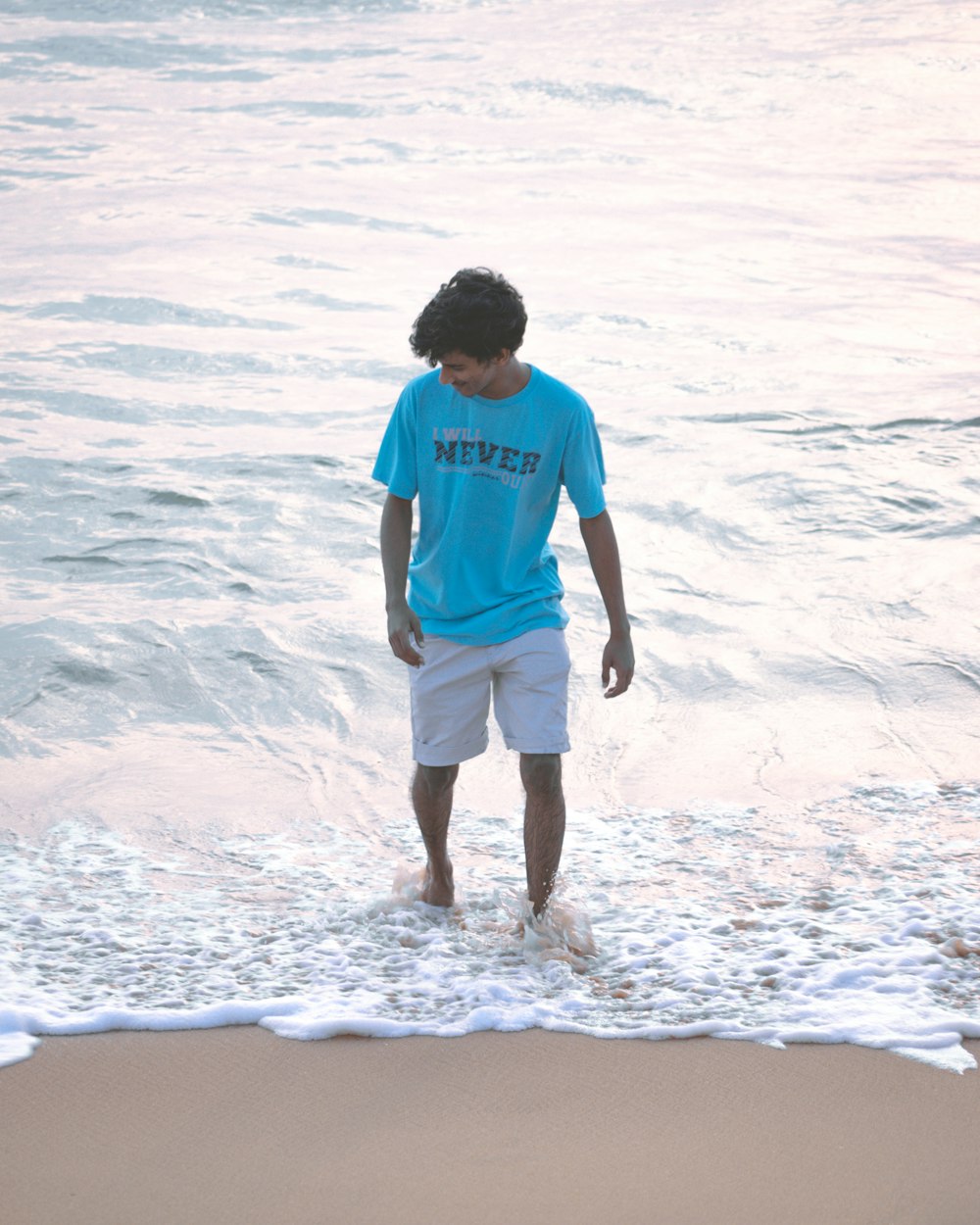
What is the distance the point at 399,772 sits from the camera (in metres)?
5.88

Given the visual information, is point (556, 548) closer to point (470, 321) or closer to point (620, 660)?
point (620, 660)

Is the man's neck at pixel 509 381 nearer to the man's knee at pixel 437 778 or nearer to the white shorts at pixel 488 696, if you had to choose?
the white shorts at pixel 488 696

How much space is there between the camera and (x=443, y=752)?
4.12 meters

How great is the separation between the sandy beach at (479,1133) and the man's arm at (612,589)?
39.8 inches

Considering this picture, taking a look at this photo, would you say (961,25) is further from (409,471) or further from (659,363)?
(409,471)

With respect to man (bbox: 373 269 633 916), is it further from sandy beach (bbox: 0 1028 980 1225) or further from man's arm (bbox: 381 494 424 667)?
sandy beach (bbox: 0 1028 980 1225)

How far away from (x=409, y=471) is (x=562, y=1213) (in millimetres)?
1946

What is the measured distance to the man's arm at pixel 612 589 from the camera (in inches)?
153

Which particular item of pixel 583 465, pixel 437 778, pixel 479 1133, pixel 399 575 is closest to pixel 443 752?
pixel 437 778

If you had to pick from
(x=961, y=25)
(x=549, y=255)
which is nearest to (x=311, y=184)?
(x=549, y=255)

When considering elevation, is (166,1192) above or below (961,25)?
below

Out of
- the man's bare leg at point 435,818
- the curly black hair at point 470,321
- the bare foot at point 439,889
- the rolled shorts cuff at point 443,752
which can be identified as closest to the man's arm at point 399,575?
the rolled shorts cuff at point 443,752

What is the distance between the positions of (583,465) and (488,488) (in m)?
0.27

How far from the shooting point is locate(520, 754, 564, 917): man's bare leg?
12.9 feet
